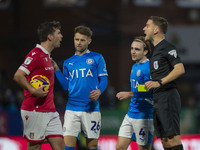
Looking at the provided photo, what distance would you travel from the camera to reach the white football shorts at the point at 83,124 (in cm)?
620

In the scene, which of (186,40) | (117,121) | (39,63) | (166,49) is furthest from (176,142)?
(186,40)

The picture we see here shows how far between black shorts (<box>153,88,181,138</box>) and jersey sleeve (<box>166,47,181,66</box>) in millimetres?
418

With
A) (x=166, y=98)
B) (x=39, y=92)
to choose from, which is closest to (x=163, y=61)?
(x=166, y=98)

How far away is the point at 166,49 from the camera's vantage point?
5.56 metres

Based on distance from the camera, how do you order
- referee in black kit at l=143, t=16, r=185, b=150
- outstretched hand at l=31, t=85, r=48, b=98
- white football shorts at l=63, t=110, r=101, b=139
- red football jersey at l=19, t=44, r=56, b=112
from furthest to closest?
white football shorts at l=63, t=110, r=101, b=139
referee in black kit at l=143, t=16, r=185, b=150
red football jersey at l=19, t=44, r=56, b=112
outstretched hand at l=31, t=85, r=48, b=98

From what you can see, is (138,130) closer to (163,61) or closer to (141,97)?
(141,97)

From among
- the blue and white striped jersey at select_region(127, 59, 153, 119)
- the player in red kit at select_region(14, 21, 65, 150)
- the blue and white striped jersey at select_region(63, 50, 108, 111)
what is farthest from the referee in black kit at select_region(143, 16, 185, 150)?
the player in red kit at select_region(14, 21, 65, 150)

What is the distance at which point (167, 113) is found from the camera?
5504 millimetres

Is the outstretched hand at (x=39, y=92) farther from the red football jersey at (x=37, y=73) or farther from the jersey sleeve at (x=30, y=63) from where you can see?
the jersey sleeve at (x=30, y=63)

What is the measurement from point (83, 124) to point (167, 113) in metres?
1.43

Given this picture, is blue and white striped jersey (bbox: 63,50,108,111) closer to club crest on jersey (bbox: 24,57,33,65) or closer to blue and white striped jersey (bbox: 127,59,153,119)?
blue and white striped jersey (bbox: 127,59,153,119)

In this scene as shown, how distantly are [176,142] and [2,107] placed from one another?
8895 mm

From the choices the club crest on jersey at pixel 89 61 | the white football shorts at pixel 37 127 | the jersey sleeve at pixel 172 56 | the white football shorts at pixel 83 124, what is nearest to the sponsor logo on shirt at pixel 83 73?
the club crest on jersey at pixel 89 61

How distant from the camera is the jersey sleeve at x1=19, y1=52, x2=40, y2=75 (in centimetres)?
527
